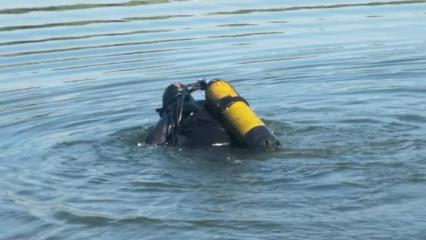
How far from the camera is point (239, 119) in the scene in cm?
863

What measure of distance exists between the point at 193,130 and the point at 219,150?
0.34 meters

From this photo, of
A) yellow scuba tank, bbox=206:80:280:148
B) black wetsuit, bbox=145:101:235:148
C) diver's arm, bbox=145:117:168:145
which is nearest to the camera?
yellow scuba tank, bbox=206:80:280:148

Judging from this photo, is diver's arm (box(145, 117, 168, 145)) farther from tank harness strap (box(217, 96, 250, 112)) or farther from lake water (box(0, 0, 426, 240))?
tank harness strap (box(217, 96, 250, 112))

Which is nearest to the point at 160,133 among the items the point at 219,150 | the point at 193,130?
the point at 193,130

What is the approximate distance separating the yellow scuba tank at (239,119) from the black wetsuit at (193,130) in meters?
0.13

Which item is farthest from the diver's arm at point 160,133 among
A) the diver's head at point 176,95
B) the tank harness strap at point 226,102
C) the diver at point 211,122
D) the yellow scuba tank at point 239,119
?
the tank harness strap at point 226,102

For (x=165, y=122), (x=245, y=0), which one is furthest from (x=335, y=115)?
(x=245, y=0)

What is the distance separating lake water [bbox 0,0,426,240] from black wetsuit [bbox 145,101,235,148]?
0.41ft

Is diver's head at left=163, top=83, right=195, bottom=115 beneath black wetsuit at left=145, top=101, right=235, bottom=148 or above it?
above

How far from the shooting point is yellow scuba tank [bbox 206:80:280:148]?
28.0 ft

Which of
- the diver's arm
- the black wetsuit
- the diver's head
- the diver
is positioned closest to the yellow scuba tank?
the diver

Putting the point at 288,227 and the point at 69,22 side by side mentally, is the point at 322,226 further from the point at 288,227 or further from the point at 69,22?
the point at 69,22

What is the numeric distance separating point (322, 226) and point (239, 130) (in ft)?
7.09

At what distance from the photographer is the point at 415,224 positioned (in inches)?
256
